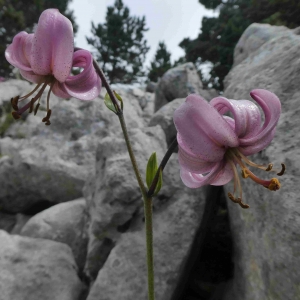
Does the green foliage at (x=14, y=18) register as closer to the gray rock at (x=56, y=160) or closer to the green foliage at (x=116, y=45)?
the green foliage at (x=116, y=45)

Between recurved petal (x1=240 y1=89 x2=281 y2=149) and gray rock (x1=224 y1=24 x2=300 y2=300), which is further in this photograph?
gray rock (x1=224 y1=24 x2=300 y2=300)

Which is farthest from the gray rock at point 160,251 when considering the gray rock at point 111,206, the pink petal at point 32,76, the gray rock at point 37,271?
the pink petal at point 32,76

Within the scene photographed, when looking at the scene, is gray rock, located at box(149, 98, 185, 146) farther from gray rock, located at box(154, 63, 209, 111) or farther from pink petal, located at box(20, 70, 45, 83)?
pink petal, located at box(20, 70, 45, 83)

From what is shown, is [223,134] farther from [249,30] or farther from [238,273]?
[249,30]

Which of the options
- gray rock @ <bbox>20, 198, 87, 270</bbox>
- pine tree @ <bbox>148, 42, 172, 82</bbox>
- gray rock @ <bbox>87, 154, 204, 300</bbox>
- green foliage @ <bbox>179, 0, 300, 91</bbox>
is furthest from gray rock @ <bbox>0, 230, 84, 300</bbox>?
pine tree @ <bbox>148, 42, 172, 82</bbox>

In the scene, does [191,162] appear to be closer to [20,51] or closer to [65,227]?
[20,51]

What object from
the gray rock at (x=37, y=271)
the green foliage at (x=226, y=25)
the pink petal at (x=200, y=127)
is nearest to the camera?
the pink petal at (x=200, y=127)

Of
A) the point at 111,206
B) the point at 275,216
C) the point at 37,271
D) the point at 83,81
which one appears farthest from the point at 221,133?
the point at 37,271

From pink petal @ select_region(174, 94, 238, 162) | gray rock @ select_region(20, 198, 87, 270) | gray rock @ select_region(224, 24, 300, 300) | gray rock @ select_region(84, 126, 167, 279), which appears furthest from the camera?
gray rock @ select_region(20, 198, 87, 270)
